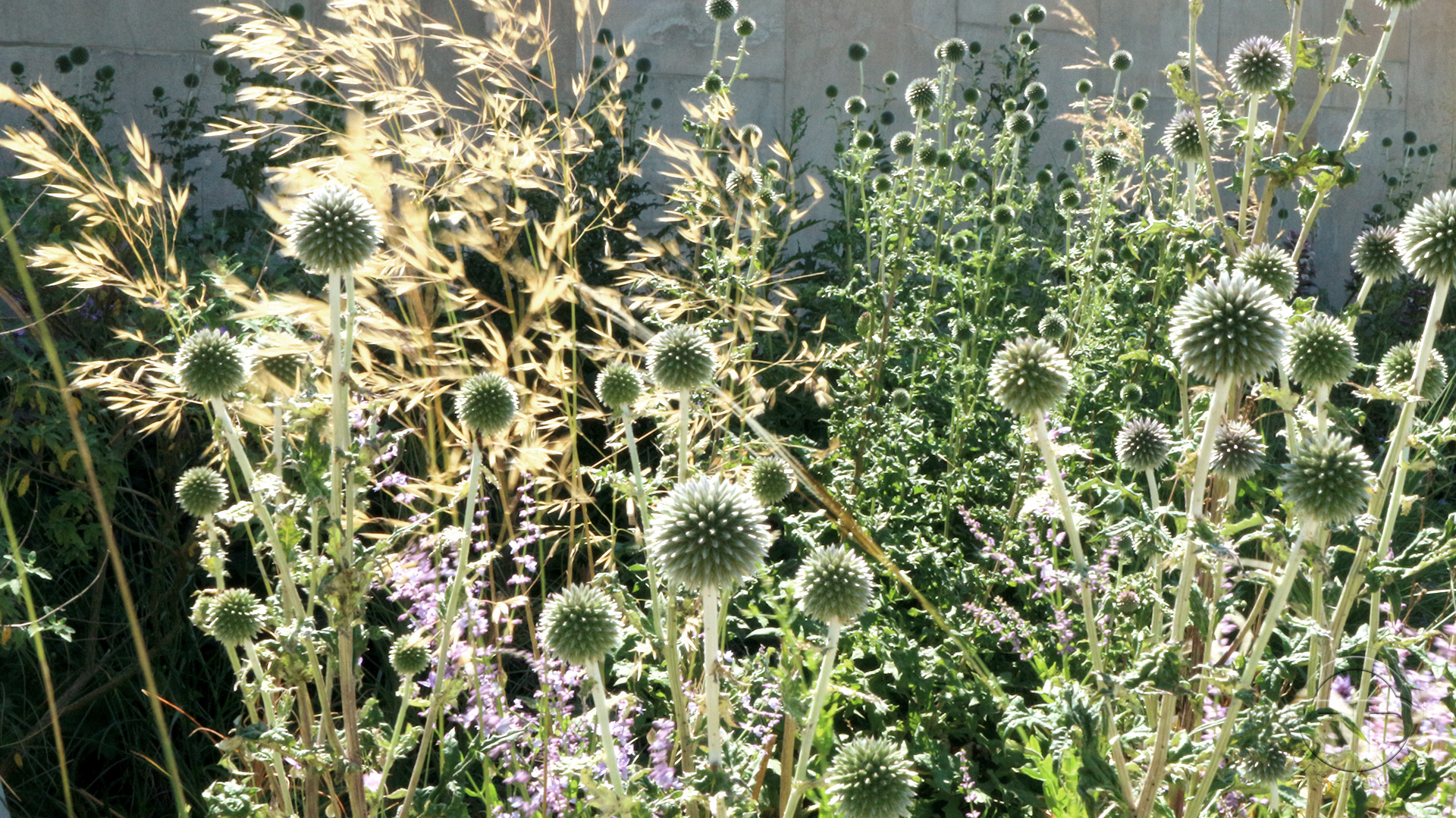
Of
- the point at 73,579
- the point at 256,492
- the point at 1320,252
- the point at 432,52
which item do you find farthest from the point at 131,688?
the point at 1320,252

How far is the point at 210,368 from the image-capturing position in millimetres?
1946

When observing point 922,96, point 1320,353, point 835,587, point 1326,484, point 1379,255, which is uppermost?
point 922,96

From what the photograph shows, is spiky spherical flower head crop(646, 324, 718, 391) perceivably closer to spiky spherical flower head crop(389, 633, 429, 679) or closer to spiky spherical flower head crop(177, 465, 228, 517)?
spiky spherical flower head crop(389, 633, 429, 679)

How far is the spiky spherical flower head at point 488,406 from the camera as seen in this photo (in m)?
2.04

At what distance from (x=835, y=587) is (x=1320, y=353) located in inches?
41.4

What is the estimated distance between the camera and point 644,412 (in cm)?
236

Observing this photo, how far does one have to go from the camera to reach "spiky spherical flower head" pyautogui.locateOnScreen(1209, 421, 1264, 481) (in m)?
2.10

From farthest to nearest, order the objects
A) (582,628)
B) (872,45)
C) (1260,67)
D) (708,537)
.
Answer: (872,45) → (1260,67) → (582,628) → (708,537)

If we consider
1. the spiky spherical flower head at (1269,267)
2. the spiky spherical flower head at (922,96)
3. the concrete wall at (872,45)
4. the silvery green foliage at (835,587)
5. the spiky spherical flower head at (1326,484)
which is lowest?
the silvery green foliage at (835,587)

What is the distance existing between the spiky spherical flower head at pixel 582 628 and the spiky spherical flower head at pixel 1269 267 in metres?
1.43

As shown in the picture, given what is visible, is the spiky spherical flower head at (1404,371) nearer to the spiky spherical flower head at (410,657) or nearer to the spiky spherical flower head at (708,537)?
the spiky spherical flower head at (708,537)

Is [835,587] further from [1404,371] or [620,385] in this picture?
[1404,371]

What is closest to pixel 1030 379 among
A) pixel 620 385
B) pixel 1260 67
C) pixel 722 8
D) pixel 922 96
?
pixel 620 385

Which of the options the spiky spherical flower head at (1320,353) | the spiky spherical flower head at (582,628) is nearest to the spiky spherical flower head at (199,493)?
the spiky spherical flower head at (582,628)
